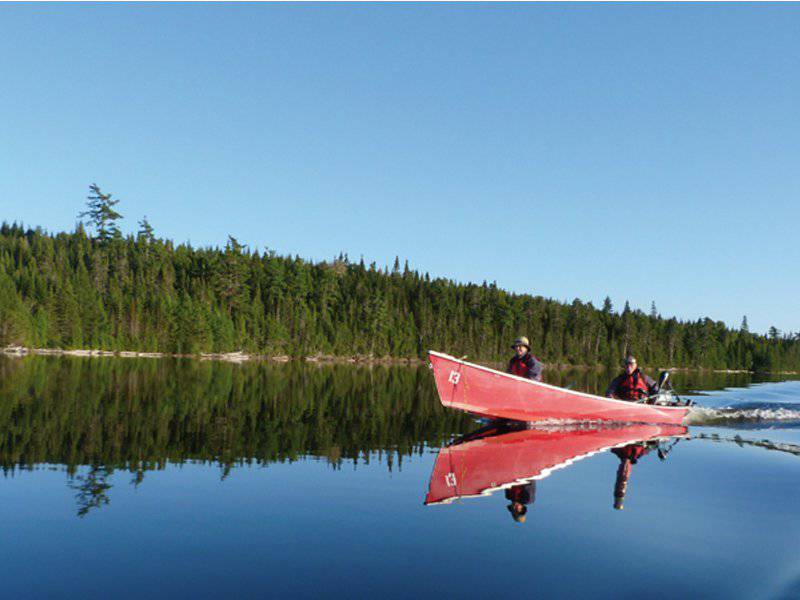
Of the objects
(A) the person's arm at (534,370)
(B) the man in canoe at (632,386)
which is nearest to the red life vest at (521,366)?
(A) the person's arm at (534,370)

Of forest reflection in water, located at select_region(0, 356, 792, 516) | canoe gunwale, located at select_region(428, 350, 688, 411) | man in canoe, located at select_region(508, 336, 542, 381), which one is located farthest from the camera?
man in canoe, located at select_region(508, 336, 542, 381)

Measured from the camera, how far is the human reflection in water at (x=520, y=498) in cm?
1175

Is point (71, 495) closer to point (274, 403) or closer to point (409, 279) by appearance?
point (274, 403)

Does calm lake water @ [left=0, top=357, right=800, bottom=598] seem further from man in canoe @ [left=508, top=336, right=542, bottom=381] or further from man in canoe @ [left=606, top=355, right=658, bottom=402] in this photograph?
man in canoe @ [left=606, top=355, right=658, bottom=402]

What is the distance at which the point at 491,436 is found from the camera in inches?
865

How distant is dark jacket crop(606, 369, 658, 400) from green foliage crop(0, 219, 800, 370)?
3930 inches

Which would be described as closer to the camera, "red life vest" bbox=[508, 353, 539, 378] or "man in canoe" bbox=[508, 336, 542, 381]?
"man in canoe" bbox=[508, 336, 542, 381]

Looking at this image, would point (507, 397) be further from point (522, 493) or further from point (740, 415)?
point (740, 415)

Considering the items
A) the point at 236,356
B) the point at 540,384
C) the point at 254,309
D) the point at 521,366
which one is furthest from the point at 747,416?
the point at 254,309

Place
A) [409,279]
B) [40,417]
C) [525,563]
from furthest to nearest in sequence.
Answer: [409,279], [40,417], [525,563]

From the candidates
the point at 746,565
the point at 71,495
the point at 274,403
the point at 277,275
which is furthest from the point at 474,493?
the point at 277,275

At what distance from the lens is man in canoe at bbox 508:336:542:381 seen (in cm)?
2483

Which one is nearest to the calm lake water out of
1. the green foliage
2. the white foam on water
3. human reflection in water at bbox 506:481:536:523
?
human reflection in water at bbox 506:481:536:523

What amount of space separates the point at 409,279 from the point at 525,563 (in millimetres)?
189941
